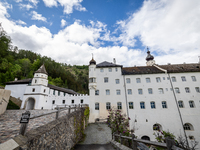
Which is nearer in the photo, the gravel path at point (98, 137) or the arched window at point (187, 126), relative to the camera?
the gravel path at point (98, 137)

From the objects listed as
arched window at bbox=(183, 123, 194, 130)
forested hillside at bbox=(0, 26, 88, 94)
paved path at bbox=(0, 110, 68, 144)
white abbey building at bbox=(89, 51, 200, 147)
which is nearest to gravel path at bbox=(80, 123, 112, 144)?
paved path at bbox=(0, 110, 68, 144)

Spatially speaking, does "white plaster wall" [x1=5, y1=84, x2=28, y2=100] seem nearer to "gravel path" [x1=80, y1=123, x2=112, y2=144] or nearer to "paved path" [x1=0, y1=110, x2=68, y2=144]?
"paved path" [x1=0, y1=110, x2=68, y2=144]

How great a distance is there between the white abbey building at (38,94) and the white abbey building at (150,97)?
808 centimetres

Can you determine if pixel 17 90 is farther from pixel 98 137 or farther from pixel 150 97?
pixel 150 97

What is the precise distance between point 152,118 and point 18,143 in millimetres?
22672

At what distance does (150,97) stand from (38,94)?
27986 mm

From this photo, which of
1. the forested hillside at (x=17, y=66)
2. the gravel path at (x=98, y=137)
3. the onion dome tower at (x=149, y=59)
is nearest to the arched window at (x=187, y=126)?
the gravel path at (x=98, y=137)

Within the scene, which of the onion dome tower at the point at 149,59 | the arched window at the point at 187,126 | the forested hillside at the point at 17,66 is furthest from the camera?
the onion dome tower at the point at 149,59

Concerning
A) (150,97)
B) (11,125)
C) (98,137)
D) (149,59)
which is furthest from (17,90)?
(149,59)

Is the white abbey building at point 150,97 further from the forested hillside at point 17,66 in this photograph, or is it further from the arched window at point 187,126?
the forested hillside at point 17,66

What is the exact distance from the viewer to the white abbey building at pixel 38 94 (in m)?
25.7

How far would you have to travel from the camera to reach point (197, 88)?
21.9m

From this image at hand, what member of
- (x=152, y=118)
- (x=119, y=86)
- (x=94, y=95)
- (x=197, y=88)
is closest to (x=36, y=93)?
(x=94, y=95)

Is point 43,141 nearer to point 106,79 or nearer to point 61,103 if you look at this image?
point 106,79
